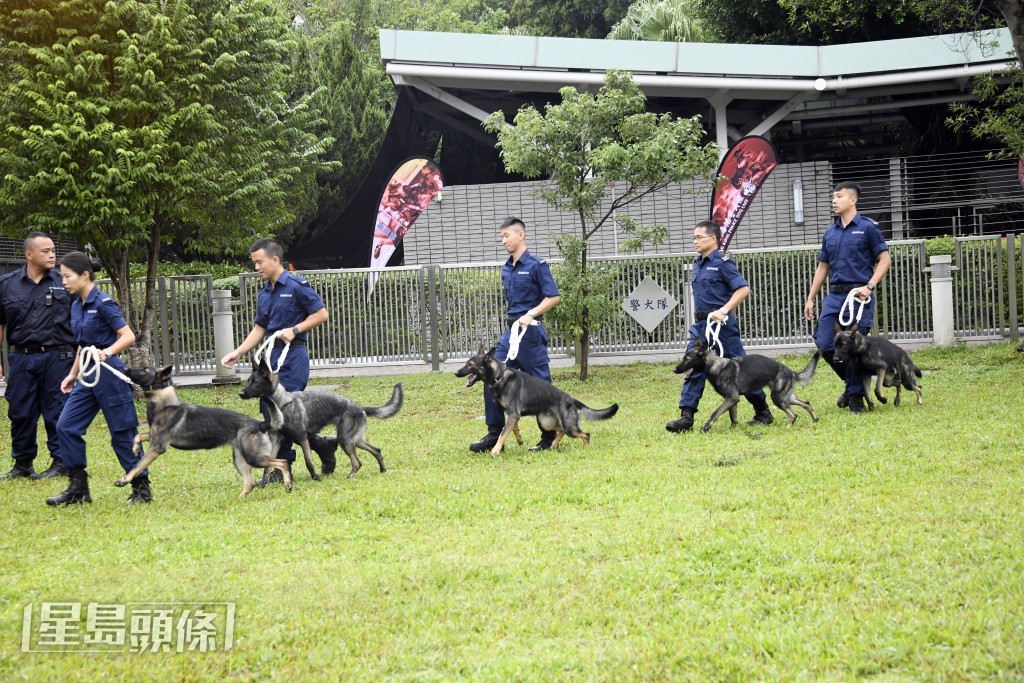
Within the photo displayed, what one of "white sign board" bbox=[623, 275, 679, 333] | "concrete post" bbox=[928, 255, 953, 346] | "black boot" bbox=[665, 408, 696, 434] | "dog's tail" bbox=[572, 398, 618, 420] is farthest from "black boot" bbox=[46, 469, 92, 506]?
"concrete post" bbox=[928, 255, 953, 346]

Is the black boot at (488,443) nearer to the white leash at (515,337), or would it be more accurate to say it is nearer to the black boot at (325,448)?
the white leash at (515,337)

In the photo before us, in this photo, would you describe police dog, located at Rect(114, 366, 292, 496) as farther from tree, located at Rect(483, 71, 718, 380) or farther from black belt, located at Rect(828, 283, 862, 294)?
tree, located at Rect(483, 71, 718, 380)

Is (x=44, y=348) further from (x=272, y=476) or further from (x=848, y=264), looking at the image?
(x=848, y=264)

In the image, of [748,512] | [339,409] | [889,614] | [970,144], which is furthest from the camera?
[970,144]

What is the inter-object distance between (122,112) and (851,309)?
9359mm

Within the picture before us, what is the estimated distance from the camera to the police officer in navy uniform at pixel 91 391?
6898 millimetres

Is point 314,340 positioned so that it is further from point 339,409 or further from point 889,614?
point 889,614

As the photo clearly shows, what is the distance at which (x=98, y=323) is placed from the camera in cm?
699

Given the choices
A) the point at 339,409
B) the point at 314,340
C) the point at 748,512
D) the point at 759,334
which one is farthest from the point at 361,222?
the point at 748,512

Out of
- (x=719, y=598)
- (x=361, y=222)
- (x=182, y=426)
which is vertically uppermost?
(x=361, y=222)

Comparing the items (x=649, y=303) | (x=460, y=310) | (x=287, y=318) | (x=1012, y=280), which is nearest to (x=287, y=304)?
(x=287, y=318)

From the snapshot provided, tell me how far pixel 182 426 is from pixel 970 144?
2131cm

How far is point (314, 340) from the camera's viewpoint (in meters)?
16.6

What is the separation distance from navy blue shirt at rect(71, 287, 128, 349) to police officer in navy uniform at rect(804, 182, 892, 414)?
585 cm
